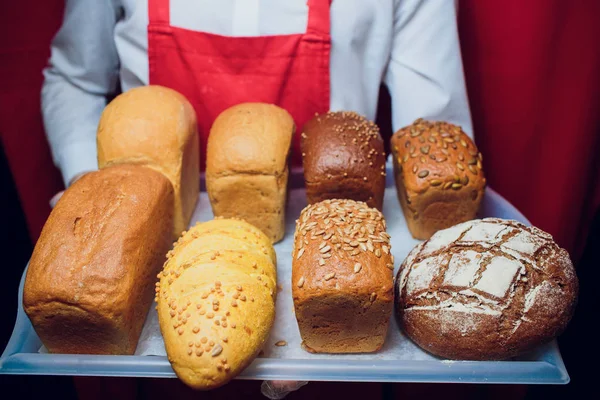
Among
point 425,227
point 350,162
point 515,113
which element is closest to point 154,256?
point 350,162

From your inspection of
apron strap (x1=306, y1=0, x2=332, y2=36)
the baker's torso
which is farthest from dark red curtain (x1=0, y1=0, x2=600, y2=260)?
apron strap (x1=306, y1=0, x2=332, y2=36)

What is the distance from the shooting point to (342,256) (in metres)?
1.33

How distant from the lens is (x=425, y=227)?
178 cm

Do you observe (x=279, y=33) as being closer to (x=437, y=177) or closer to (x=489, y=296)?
Result: (x=437, y=177)

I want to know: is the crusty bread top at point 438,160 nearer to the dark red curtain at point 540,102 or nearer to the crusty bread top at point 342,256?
the crusty bread top at point 342,256

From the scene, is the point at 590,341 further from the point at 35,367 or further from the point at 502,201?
the point at 35,367

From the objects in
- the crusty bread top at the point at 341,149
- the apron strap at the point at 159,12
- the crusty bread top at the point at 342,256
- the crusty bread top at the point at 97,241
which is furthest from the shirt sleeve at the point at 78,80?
the crusty bread top at the point at 342,256

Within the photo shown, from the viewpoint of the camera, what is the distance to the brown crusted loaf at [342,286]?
1288mm

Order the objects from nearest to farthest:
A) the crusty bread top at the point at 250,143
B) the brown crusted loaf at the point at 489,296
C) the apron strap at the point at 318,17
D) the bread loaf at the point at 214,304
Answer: the bread loaf at the point at 214,304 → the brown crusted loaf at the point at 489,296 → the crusty bread top at the point at 250,143 → the apron strap at the point at 318,17

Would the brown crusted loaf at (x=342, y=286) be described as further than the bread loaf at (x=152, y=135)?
No

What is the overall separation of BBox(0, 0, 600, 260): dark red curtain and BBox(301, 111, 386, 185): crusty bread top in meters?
0.66

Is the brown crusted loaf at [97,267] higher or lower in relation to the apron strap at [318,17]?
lower

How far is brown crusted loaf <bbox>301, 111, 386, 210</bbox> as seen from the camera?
1.67 metres

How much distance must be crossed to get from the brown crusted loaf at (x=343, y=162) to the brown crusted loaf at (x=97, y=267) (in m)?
0.50
